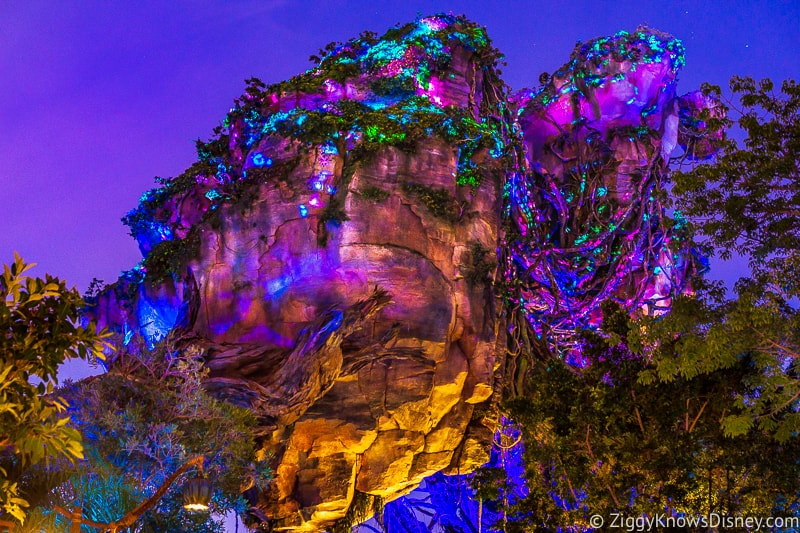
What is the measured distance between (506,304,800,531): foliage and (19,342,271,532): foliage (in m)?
4.96

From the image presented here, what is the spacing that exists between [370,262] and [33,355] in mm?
12125

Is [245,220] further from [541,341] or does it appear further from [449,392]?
[541,341]

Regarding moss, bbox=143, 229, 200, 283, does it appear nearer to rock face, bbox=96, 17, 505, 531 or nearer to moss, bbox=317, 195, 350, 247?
rock face, bbox=96, 17, 505, 531

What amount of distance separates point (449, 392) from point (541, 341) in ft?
13.4

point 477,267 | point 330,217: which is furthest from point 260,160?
point 477,267

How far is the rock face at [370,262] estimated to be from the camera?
17125 mm

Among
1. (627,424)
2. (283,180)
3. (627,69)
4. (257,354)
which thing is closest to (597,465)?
(627,424)

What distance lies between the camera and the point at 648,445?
502 inches

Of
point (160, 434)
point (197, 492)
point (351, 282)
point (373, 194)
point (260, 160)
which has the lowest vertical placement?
point (197, 492)

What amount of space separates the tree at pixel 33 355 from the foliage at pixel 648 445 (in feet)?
28.7

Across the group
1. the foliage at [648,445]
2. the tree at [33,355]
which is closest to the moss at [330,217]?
the foliage at [648,445]

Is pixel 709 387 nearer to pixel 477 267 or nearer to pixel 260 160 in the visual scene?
pixel 477 267

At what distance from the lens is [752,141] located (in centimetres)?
1188

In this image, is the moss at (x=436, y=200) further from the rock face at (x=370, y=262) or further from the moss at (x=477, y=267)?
the moss at (x=477, y=267)
